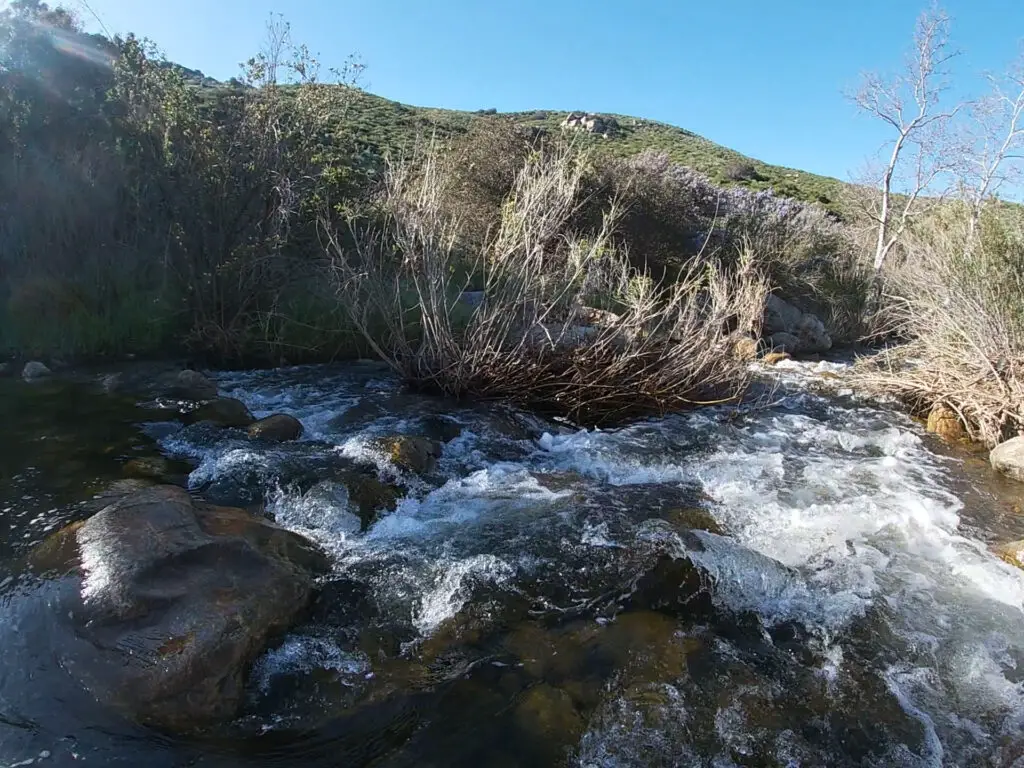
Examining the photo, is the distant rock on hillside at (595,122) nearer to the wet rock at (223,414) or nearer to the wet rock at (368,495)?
the wet rock at (223,414)

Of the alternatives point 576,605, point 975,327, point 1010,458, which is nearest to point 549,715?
point 576,605

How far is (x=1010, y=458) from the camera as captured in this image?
614 centimetres

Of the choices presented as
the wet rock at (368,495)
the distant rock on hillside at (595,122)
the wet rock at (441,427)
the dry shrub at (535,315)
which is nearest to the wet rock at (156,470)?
the wet rock at (368,495)

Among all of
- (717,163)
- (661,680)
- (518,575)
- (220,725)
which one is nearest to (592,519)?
(518,575)

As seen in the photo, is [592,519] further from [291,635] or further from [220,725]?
[220,725]

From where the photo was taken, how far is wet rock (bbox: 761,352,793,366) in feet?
36.5

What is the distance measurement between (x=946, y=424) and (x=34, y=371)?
10.2m

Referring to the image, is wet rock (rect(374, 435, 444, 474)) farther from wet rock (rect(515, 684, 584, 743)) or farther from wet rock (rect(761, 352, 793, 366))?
wet rock (rect(761, 352, 793, 366))

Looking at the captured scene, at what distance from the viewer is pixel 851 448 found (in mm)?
6766

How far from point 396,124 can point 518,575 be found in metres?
31.4

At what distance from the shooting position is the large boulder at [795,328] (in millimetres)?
13070

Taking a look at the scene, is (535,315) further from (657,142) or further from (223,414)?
(657,142)

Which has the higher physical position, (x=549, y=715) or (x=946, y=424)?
(x=946, y=424)

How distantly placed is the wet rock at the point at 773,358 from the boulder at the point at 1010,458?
475cm
